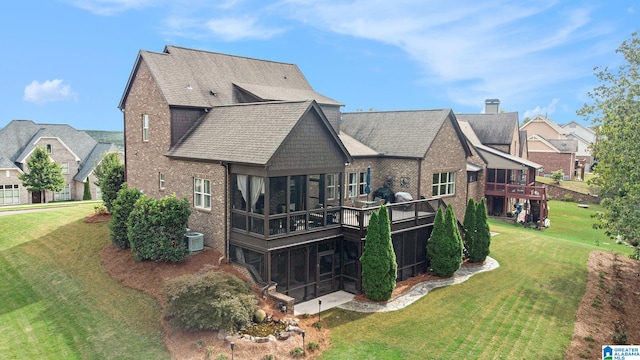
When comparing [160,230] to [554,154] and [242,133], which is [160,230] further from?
[554,154]

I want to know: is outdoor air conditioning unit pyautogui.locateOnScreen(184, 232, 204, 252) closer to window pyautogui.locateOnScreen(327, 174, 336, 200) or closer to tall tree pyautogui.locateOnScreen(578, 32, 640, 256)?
window pyautogui.locateOnScreen(327, 174, 336, 200)

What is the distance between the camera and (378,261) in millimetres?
18531

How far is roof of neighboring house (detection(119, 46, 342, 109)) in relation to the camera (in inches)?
901

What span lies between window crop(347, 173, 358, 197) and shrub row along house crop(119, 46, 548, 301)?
65 millimetres

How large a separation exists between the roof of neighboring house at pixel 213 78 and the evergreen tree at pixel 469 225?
32.8ft

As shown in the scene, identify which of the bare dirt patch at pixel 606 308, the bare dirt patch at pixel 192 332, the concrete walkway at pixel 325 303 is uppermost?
the bare dirt patch at pixel 192 332

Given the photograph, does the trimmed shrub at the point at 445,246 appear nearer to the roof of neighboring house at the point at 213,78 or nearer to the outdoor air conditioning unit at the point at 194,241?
the roof of neighboring house at the point at 213,78

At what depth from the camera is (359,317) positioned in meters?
17.2

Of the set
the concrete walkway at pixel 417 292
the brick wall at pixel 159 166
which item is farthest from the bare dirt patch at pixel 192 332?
the concrete walkway at pixel 417 292

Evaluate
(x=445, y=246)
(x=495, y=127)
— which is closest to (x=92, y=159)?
(x=495, y=127)

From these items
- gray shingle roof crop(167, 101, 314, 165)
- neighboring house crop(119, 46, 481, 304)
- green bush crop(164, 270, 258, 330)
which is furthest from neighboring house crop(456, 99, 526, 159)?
green bush crop(164, 270, 258, 330)

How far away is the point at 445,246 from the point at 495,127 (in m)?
30.9

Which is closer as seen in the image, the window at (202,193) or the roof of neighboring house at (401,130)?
the window at (202,193)

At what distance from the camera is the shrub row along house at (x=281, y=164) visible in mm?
17891
